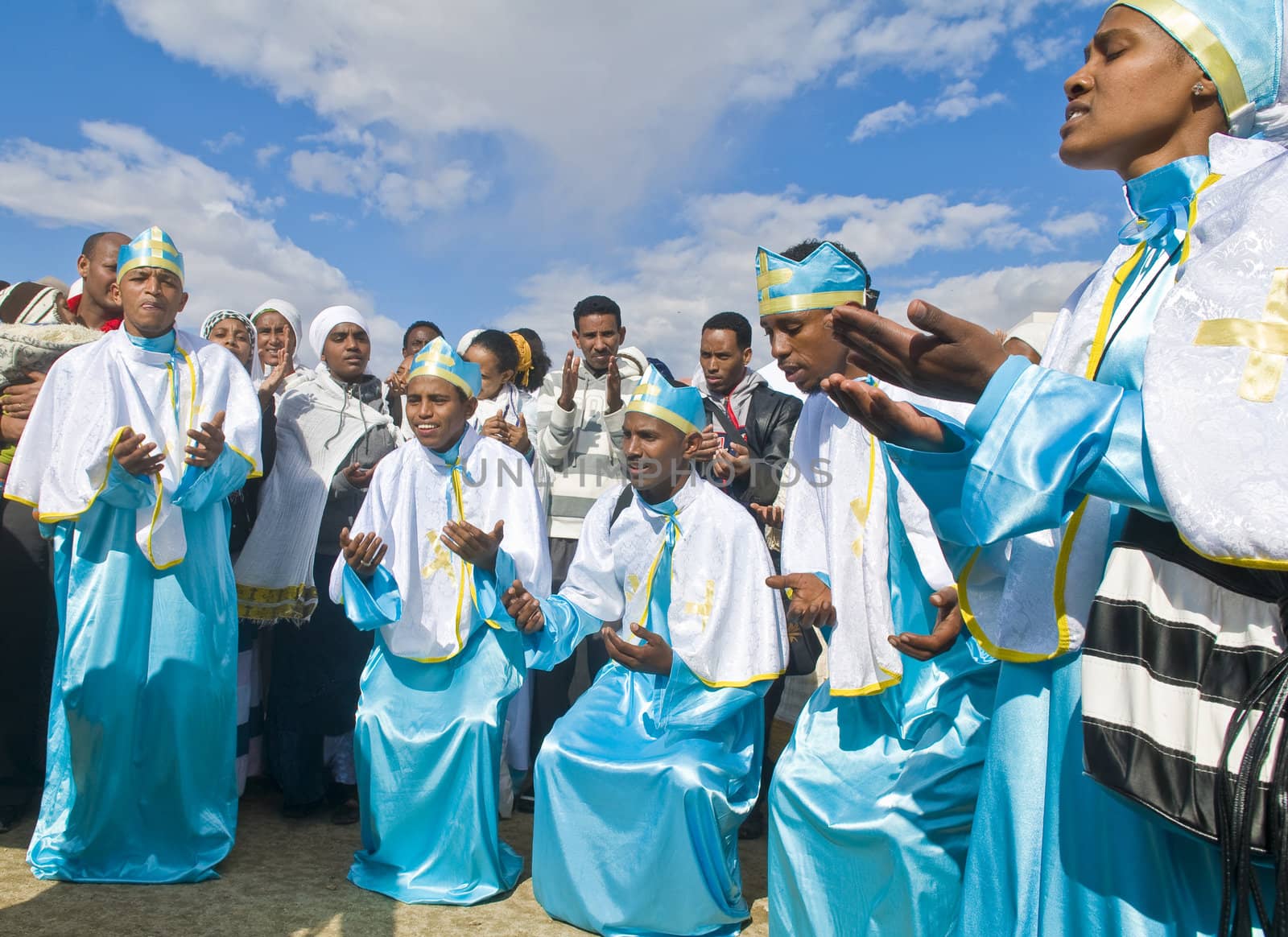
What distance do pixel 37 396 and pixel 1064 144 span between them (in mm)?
4264

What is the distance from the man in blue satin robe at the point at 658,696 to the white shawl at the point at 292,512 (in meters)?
1.48

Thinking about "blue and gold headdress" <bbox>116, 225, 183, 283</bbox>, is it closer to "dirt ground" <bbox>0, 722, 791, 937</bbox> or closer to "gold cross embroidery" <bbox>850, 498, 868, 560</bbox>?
"dirt ground" <bbox>0, 722, 791, 937</bbox>

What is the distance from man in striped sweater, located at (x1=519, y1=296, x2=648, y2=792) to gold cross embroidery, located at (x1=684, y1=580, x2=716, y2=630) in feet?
4.60

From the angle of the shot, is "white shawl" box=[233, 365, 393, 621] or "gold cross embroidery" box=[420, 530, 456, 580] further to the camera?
"white shawl" box=[233, 365, 393, 621]

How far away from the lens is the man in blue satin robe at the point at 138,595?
3971 millimetres

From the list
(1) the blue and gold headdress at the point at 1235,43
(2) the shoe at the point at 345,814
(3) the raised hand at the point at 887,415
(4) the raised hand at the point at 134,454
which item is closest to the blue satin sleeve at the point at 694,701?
(2) the shoe at the point at 345,814

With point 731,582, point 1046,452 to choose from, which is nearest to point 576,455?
point 731,582

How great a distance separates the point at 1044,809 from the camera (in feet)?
5.44

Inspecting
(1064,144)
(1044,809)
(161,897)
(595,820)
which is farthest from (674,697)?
(1064,144)

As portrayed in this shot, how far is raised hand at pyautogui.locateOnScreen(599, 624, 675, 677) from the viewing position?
398cm

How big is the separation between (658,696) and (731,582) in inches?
23.3

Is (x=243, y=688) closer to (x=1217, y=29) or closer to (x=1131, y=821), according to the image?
(x=1131, y=821)

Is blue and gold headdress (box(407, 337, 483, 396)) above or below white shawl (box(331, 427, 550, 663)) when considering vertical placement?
above

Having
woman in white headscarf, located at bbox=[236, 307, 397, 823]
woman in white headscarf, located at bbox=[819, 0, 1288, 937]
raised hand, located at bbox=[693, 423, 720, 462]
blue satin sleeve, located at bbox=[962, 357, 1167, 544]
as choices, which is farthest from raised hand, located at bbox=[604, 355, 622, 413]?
blue satin sleeve, located at bbox=[962, 357, 1167, 544]
